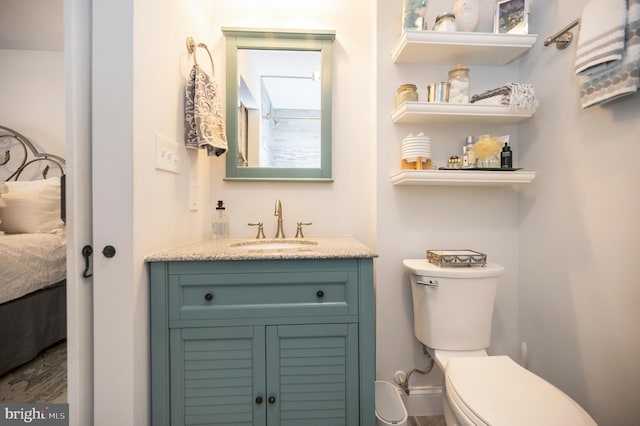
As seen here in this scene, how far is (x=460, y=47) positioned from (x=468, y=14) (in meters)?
0.16

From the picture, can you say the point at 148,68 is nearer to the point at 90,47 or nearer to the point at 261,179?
the point at 90,47

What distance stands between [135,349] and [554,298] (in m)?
1.81

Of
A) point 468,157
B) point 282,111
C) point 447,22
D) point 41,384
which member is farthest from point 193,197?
point 447,22

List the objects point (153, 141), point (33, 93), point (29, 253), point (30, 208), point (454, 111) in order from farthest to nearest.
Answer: point (33, 93) < point (30, 208) < point (29, 253) < point (454, 111) < point (153, 141)

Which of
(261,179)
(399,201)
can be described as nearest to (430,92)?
(399,201)

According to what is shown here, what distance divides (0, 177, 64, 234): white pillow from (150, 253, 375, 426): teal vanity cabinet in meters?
1.48

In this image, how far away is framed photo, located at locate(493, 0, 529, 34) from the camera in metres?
1.24

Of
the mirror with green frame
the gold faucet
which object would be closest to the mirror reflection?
the mirror with green frame

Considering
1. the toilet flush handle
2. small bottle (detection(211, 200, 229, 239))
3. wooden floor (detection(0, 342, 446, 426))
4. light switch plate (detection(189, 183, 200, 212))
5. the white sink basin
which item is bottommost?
wooden floor (detection(0, 342, 446, 426))

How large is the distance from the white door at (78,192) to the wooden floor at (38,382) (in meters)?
0.55

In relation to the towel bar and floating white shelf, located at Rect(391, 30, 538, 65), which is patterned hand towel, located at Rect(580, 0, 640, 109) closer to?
the towel bar

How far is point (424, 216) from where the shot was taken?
1428 mm

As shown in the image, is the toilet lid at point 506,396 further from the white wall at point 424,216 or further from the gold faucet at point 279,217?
the gold faucet at point 279,217

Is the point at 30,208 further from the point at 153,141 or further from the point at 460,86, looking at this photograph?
the point at 460,86
